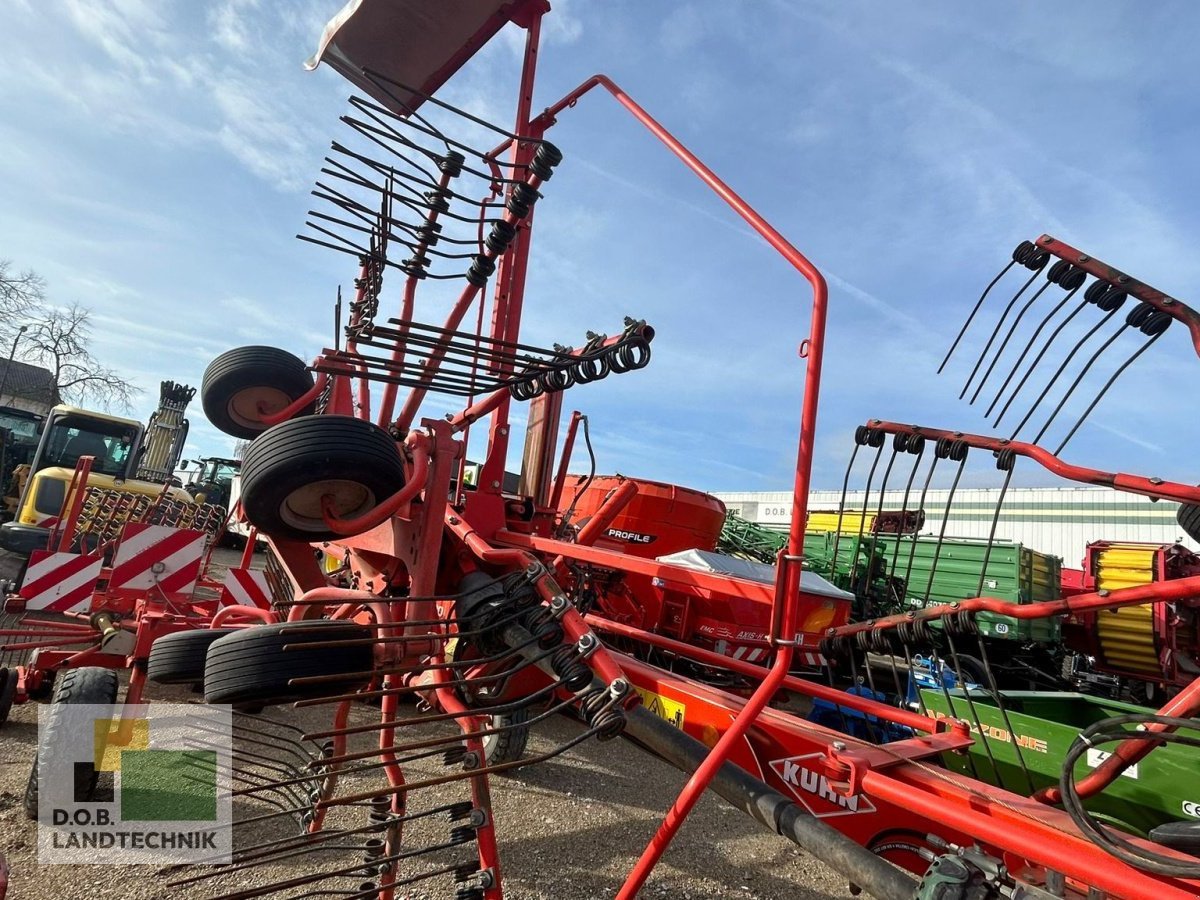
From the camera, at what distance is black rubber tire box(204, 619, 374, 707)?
84.6 inches

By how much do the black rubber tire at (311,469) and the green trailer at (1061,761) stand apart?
2.37 metres

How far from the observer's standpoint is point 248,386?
400 centimetres

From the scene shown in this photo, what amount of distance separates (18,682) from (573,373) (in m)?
3.97

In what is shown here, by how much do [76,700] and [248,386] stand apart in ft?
5.80

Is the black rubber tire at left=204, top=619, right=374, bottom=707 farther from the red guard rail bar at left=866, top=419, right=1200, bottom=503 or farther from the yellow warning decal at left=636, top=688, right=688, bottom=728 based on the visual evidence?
the red guard rail bar at left=866, top=419, right=1200, bottom=503

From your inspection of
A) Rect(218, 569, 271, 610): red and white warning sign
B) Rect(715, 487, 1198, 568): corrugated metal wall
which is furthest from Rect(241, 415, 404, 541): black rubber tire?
Rect(715, 487, 1198, 568): corrugated metal wall

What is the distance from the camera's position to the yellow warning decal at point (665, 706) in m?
2.68

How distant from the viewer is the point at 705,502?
9.60 meters

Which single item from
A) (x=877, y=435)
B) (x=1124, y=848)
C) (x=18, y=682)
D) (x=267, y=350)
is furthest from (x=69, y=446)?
(x=1124, y=848)

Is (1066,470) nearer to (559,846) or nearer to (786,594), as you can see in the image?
(786,594)

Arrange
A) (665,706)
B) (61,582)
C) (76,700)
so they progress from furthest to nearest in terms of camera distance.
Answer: (61,582), (76,700), (665,706)

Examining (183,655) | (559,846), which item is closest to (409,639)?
(183,655)

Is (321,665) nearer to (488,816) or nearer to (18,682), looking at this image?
(488,816)

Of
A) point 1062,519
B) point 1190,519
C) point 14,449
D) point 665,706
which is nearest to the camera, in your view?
point 665,706
